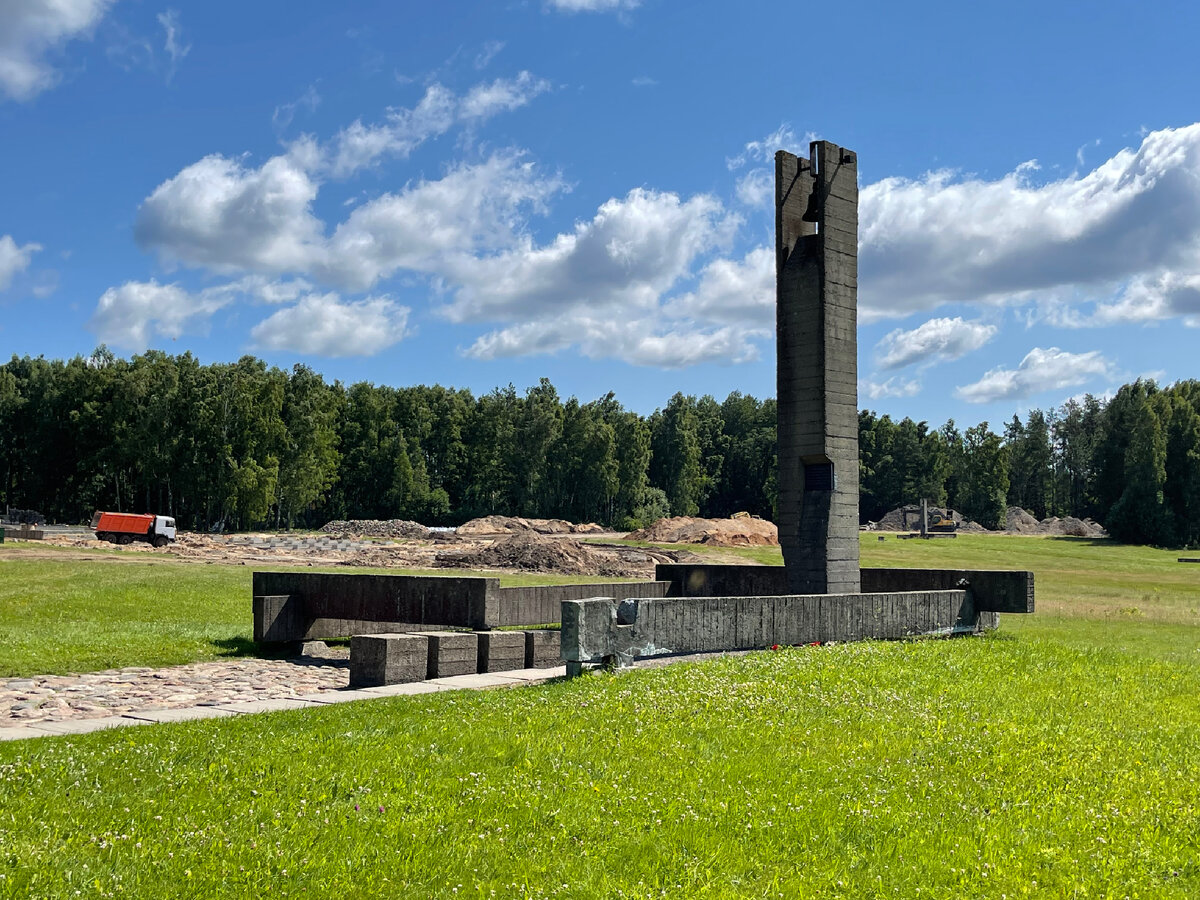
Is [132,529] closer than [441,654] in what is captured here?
No

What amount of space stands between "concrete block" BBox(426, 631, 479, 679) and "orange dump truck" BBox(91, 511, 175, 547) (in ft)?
139

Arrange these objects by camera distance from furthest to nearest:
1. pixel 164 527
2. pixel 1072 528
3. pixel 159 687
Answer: pixel 1072 528
pixel 164 527
pixel 159 687

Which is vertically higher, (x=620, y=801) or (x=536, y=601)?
(x=536, y=601)

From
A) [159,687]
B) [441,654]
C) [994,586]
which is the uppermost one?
[994,586]

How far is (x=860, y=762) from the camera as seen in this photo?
24.0 ft

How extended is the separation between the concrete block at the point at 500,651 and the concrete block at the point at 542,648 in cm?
9

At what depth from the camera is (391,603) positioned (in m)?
15.1

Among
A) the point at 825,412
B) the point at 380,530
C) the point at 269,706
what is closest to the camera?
the point at 269,706

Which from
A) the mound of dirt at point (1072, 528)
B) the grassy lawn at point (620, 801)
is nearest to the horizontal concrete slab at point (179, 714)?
the grassy lawn at point (620, 801)

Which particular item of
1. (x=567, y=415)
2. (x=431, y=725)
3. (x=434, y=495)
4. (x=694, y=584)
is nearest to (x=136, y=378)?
(x=434, y=495)

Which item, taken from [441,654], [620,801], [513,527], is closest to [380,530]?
[513,527]

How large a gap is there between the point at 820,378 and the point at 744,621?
16.0 ft

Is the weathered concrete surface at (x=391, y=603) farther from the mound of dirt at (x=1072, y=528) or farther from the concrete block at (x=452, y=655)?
the mound of dirt at (x=1072, y=528)

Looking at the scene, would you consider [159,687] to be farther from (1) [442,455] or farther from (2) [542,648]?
(1) [442,455]
